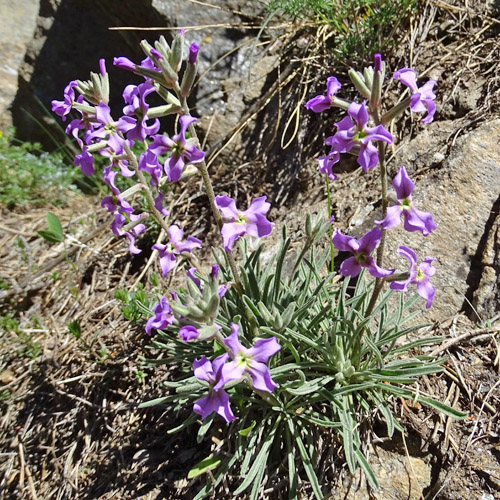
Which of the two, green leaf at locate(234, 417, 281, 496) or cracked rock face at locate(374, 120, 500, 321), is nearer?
green leaf at locate(234, 417, 281, 496)

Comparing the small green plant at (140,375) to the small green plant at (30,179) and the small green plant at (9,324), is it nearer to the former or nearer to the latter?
the small green plant at (9,324)

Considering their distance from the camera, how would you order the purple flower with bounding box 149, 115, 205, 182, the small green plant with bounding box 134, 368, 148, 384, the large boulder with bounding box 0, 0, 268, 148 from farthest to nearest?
the large boulder with bounding box 0, 0, 268, 148 → the small green plant with bounding box 134, 368, 148, 384 → the purple flower with bounding box 149, 115, 205, 182

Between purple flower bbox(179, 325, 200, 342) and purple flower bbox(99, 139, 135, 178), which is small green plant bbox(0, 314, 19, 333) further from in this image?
purple flower bbox(179, 325, 200, 342)

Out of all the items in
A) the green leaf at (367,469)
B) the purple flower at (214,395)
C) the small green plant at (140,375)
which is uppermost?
the purple flower at (214,395)

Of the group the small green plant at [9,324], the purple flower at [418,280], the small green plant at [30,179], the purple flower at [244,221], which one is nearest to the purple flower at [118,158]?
the purple flower at [244,221]

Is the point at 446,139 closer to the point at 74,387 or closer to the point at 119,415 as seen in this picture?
the point at 119,415

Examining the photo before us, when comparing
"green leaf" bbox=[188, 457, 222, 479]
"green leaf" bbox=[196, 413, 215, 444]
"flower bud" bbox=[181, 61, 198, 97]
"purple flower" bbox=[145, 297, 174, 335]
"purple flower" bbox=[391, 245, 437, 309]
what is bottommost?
"green leaf" bbox=[188, 457, 222, 479]

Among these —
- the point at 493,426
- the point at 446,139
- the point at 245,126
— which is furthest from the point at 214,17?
the point at 493,426

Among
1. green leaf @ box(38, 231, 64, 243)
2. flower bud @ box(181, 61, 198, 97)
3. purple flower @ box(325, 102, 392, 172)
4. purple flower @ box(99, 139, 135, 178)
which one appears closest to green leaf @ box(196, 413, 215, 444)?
purple flower @ box(99, 139, 135, 178)
